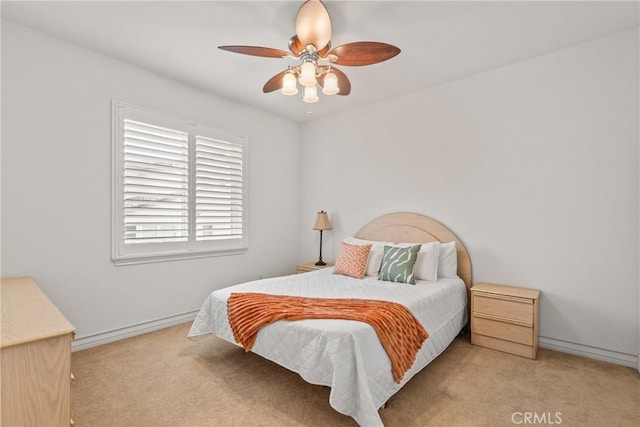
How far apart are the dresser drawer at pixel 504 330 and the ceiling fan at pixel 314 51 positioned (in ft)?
7.85

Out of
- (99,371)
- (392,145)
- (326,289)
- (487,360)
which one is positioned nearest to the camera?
(99,371)

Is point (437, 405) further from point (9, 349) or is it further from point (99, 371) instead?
point (99, 371)

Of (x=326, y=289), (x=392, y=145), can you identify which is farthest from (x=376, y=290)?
(x=392, y=145)

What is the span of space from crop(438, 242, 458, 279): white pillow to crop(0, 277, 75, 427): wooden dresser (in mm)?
3011

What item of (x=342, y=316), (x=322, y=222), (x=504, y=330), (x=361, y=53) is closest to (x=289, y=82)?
(x=361, y=53)

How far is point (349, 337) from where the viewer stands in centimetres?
179

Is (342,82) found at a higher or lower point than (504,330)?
higher

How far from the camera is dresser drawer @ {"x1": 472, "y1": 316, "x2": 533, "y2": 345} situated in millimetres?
2668

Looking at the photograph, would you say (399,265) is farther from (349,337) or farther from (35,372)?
(35,372)

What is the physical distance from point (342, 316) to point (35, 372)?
147 centimetres

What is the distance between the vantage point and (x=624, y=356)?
2.55 metres

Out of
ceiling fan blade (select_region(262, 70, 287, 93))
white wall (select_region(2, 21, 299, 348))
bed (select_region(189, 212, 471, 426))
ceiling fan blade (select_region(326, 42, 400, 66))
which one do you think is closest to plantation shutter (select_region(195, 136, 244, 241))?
white wall (select_region(2, 21, 299, 348))

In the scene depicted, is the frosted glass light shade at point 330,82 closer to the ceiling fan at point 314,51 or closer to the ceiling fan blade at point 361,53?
the ceiling fan at point 314,51

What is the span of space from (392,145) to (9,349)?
3.69 metres
